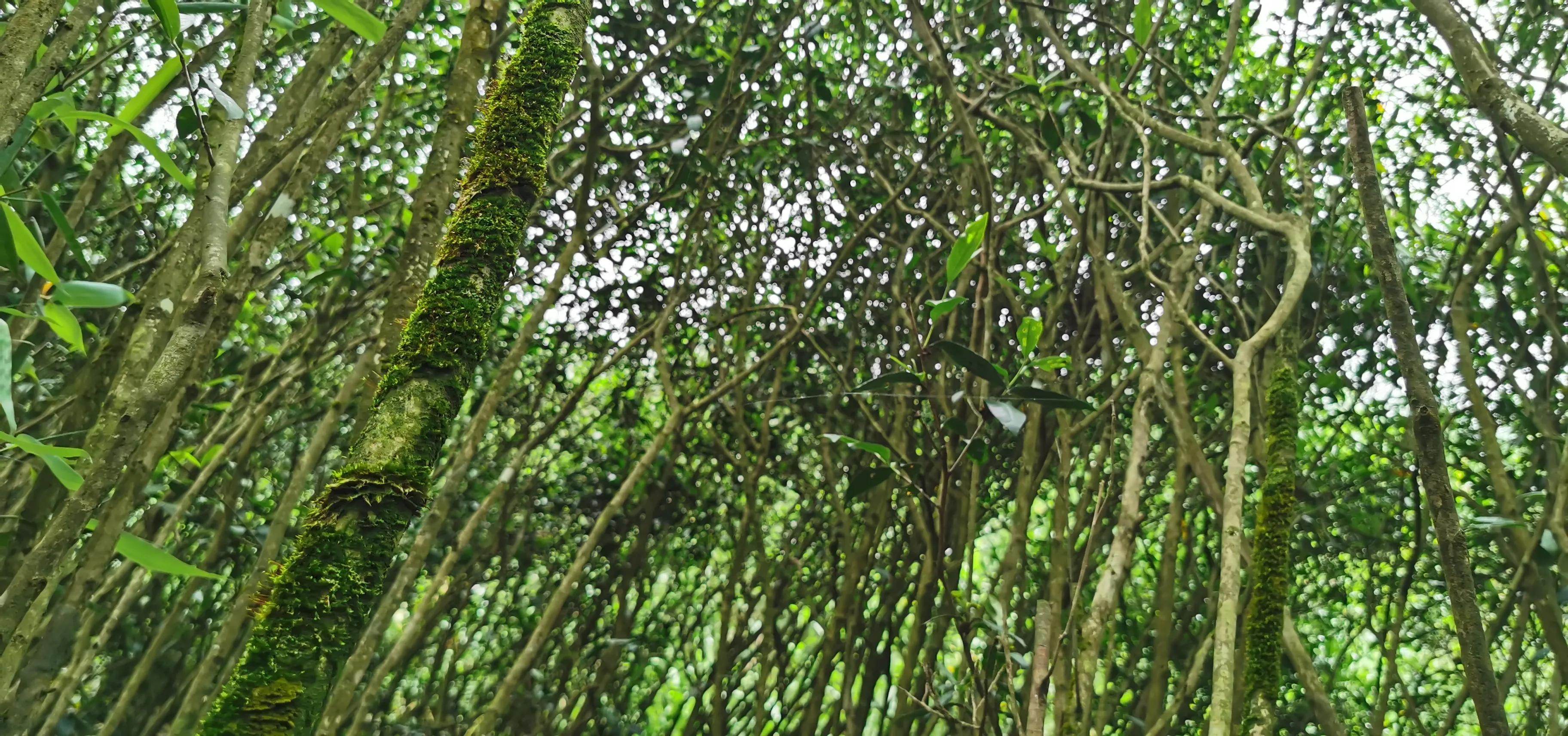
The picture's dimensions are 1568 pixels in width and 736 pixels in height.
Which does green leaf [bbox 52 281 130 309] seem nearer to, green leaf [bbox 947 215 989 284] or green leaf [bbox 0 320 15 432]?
green leaf [bbox 0 320 15 432]

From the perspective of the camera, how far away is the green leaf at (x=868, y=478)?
5.67 ft

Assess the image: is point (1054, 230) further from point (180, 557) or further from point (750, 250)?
point (180, 557)

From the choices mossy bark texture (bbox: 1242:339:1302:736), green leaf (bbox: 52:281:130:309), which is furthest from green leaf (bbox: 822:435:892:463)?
green leaf (bbox: 52:281:130:309)

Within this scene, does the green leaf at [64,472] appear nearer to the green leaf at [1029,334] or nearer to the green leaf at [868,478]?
the green leaf at [868,478]

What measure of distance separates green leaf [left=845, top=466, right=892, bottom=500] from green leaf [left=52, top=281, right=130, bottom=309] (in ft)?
3.72

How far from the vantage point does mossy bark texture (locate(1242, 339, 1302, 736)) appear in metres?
1.09

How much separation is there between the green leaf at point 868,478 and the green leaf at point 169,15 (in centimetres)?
119

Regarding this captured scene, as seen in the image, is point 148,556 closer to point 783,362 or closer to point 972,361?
Answer: point 972,361

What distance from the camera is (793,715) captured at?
12.5 ft

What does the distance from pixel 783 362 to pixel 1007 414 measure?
62.8 inches

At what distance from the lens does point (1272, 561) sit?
118 cm

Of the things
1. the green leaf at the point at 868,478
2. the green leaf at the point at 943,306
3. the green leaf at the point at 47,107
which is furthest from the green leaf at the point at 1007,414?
the green leaf at the point at 47,107

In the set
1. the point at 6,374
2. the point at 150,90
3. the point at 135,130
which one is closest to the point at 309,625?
the point at 6,374

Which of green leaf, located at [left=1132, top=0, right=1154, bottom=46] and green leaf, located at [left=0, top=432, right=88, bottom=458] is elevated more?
green leaf, located at [left=1132, top=0, right=1154, bottom=46]
